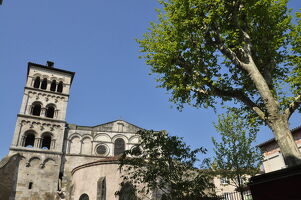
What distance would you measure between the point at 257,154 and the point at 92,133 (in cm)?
2170

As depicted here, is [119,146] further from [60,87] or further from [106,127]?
[60,87]

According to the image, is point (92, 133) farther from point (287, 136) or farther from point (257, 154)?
point (287, 136)

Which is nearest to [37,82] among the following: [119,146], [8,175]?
[8,175]

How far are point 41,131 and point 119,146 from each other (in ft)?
33.8

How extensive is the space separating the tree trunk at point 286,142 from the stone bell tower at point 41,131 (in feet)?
81.7

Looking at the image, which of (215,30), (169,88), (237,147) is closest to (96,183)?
(169,88)

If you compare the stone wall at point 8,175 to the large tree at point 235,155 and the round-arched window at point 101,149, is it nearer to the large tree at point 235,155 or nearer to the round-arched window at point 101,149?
the round-arched window at point 101,149

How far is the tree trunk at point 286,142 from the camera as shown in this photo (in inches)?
354

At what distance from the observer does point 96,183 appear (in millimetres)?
19281

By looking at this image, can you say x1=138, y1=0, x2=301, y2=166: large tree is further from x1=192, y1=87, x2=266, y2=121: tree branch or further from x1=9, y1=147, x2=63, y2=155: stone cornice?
x1=9, y1=147, x2=63, y2=155: stone cornice

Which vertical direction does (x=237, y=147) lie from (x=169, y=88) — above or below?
below

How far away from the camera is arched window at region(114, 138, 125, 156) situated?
31.9 m

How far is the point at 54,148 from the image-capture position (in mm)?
28781

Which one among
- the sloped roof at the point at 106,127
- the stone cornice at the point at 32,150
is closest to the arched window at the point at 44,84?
the sloped roof at the point at 106,127
